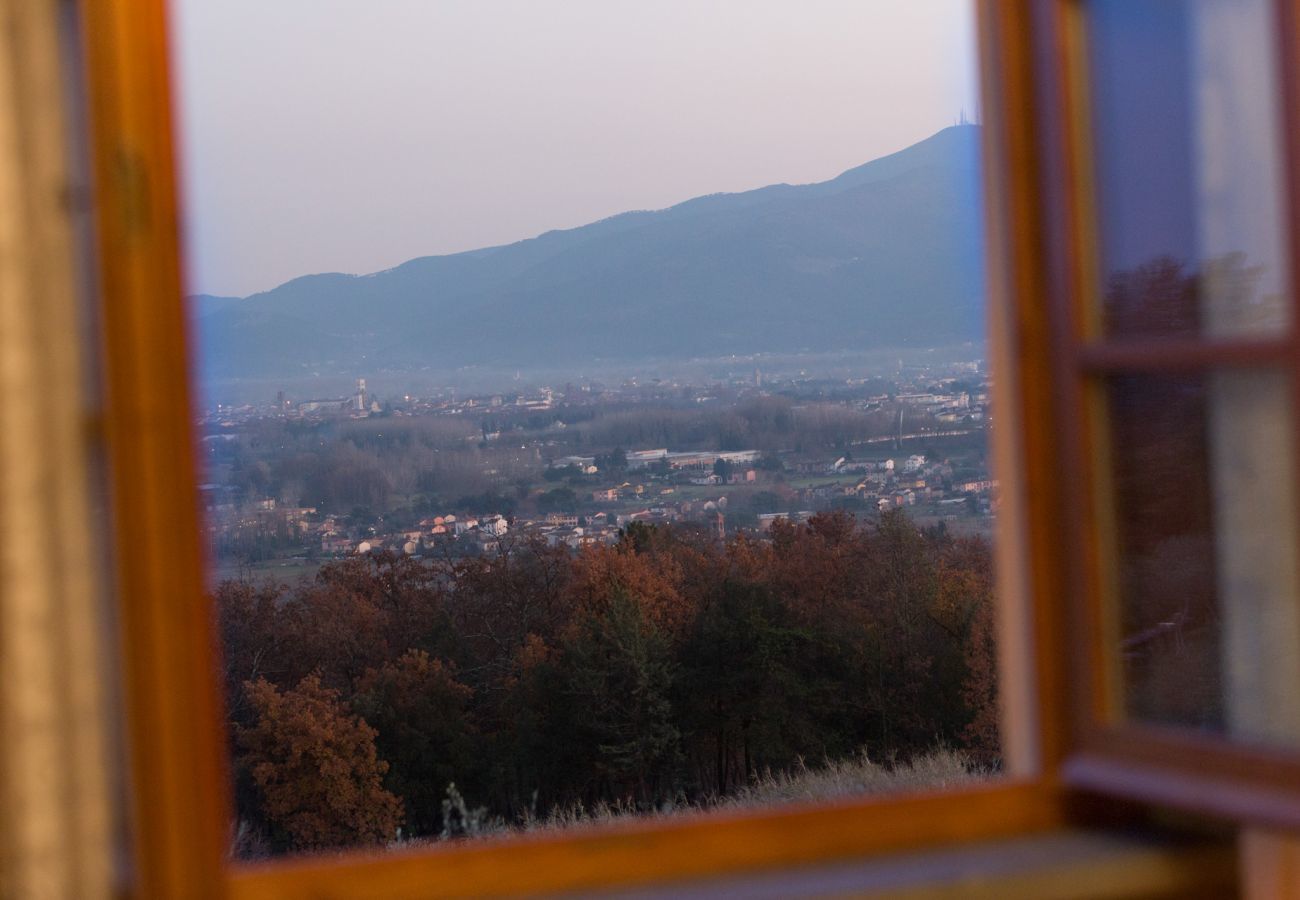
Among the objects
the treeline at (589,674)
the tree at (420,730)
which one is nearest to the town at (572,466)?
the treeline at (589,674)

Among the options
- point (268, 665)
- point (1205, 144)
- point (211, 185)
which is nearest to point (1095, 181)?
point (1205, 144)

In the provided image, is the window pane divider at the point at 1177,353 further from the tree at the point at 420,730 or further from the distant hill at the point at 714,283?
the distant hill at the point at 714,283

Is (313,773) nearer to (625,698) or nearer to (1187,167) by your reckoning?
(625,698)

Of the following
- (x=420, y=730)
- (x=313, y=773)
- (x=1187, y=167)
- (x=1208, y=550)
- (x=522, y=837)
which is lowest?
(x=313, y=773)

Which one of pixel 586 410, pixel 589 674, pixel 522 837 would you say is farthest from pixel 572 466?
pixel 522 837

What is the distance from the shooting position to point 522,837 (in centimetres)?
121

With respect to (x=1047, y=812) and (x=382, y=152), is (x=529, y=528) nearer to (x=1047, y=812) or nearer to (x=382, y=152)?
(x=382, y=152)

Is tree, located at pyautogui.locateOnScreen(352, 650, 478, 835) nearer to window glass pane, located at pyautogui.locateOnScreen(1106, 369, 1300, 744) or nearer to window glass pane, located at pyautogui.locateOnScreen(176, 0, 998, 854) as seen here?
window glass pane, located at pyautogui.locateOnScreen(176, 0, 998, 854)

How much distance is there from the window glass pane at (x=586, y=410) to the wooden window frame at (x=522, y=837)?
592cm

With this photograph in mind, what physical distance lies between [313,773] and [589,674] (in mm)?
2416

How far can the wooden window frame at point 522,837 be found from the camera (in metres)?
1.03

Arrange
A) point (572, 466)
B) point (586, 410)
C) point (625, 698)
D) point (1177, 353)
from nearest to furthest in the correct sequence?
1. point (1177, 353)
2. point (625, 698)
3. point (572, 466)
4. point (586, 410)

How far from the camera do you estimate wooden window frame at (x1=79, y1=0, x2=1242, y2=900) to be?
3.39 ft

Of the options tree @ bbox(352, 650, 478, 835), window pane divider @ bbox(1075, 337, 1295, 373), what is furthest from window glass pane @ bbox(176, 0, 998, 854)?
window pane divider @ bbox(1075, 337, 1295, 373)
